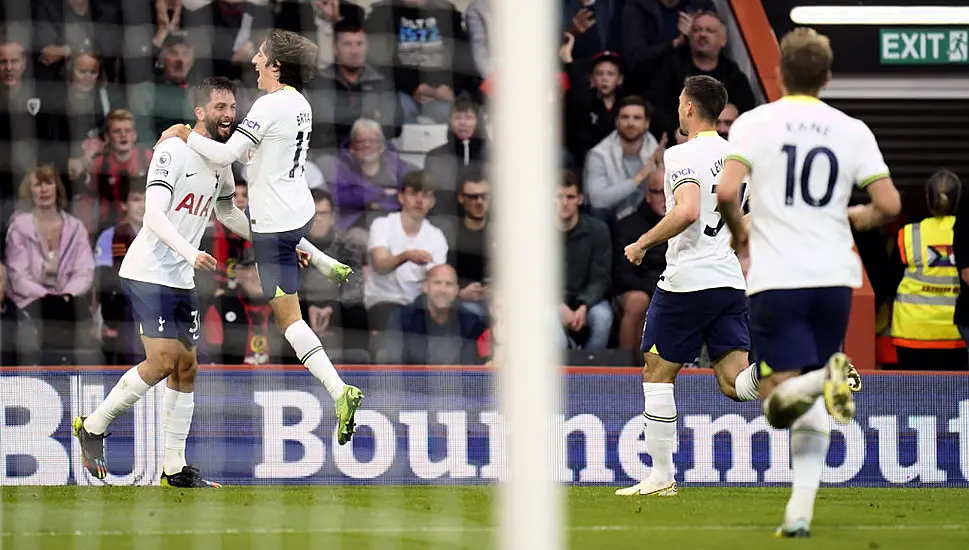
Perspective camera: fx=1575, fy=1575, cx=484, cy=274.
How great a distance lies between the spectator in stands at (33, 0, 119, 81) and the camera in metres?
9.13

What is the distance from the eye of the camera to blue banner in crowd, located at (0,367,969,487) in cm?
928

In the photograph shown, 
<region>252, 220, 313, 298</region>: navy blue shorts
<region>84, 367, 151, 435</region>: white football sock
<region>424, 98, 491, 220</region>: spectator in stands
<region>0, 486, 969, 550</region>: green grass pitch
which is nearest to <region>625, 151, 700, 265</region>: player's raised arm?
<region>0, 486, 969, 550</region>: green grass pitch

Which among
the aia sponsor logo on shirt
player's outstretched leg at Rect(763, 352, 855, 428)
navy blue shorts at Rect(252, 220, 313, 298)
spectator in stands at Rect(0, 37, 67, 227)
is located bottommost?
player's outstretched leg at Rect(763, 352, 855, 428)

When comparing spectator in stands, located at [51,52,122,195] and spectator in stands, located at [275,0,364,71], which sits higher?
spectator in stands, located at [275,0,364,71]

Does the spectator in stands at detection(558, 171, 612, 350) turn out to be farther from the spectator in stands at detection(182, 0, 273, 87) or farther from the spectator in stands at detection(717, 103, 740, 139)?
the spectator in stands at detection(182, 0, 273, 87)

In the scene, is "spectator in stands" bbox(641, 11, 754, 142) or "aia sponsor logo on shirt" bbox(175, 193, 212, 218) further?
"spectator in stands" bbox(641, 11, 754, 142)

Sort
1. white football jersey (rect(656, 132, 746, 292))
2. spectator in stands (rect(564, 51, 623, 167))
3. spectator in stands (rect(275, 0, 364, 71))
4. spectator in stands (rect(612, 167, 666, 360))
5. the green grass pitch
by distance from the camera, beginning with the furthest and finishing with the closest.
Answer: spectator in stands (rect(564, 51, 623, 167)) < spectator in stands (rect(612, 167, 666, 360)) < spectator in stands (rect(275, 0, 364, 71)) < white football jersey (rect(656, 132, 746, 292)) < the green grass pitch

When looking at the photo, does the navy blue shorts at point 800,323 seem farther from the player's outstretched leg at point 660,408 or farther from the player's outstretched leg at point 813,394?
the player's outstretched leg at point 660,408

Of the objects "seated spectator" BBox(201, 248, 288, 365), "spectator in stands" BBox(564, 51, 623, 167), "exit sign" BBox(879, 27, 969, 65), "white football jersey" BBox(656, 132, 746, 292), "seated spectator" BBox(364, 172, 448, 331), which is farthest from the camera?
"exit sign" BBox(879, 27, 969, 65)

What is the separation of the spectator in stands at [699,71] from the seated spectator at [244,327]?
317 centimetres

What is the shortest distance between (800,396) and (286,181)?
329 cm

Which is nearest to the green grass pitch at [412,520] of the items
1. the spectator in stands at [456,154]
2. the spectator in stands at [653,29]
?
the spectator in stands at [456,154]

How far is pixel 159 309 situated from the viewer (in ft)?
25.7

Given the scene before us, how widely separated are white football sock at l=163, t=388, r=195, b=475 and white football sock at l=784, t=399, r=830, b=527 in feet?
11.2
